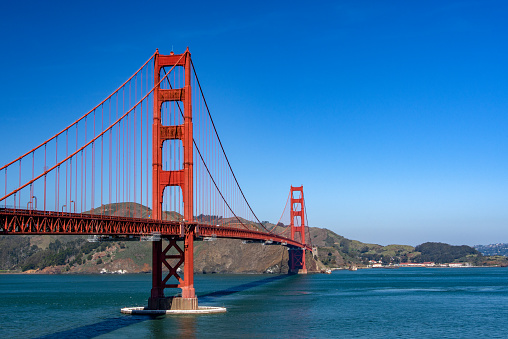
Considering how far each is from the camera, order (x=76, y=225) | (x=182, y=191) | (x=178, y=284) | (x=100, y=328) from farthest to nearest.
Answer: (x=182, y=191)
(x=178, y=284)
(x=100, y=328)
(x=76, y=225)

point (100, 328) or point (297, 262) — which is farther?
point (297, 262)

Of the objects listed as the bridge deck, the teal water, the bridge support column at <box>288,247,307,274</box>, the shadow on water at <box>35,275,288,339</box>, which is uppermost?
the bridge deck

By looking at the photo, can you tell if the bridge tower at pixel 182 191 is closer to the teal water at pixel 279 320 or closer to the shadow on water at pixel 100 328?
the teal water at pixel 279 320

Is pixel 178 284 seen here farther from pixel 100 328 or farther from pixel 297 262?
pixel 297 262

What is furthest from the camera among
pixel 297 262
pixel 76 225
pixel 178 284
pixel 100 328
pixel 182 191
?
pixel 297 262

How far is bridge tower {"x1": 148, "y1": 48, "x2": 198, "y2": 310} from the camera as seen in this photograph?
46781 millimetres

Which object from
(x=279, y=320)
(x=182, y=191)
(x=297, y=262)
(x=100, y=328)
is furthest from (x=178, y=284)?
(x=297, y=262)

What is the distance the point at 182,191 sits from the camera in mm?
47688

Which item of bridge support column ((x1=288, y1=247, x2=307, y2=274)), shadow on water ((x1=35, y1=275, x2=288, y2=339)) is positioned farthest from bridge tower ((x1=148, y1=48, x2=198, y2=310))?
bridge support column ((x1=288, y1=247, x2=307, y2=274))

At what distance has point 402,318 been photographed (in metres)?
49.1

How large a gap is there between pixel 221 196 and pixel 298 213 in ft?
294

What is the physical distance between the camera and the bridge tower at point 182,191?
46.8 meters

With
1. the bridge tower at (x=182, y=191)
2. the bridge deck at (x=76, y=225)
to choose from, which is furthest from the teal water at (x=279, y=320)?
the bridge deck at (x=76, y=225)

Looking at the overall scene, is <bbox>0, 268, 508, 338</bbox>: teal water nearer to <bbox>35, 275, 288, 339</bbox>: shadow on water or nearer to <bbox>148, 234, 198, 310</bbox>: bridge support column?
<bbox>35, 275, 288, 339</bbox>: shadow on water
